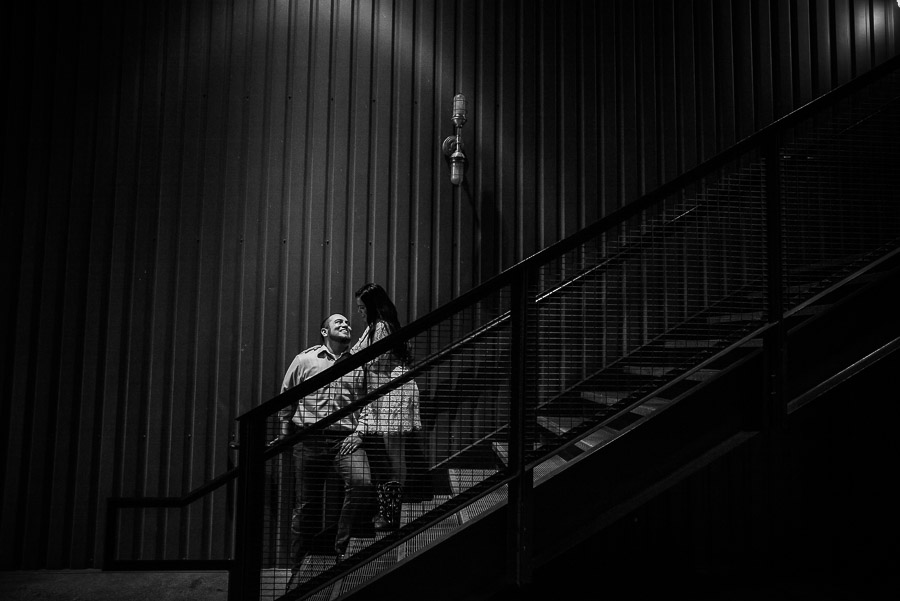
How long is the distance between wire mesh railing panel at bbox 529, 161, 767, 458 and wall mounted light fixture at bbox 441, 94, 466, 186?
185cm

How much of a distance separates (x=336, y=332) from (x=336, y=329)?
0.02m

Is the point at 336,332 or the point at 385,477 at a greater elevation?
the point at 336,332

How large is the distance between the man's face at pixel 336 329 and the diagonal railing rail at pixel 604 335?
124 cm

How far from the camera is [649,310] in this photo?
246 cm

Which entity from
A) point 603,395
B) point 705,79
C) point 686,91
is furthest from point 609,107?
point 603,395

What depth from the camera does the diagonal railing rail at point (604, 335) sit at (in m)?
2.28

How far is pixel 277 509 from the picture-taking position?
2.35 m

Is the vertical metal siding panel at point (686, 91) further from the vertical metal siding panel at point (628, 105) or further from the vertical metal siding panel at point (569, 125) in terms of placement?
the vertical metal siding panel at point (569, 125)

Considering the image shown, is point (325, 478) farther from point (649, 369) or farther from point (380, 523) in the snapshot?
point (649, 369)

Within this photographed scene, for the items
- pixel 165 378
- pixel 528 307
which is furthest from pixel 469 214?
pixel 165 378

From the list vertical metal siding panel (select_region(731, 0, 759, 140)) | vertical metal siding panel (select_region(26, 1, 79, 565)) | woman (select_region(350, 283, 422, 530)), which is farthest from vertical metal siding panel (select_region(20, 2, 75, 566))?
vertical metal siding panel (select_region(731, 0, 759, 140))

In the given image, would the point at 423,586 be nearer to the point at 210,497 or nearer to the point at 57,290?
the point at 210,497

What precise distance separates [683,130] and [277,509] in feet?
12.4

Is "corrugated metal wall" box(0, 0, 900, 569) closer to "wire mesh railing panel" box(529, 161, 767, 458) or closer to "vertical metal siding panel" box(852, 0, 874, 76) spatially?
"vertical metal siding panel" box(852, 0, 874, 76)
